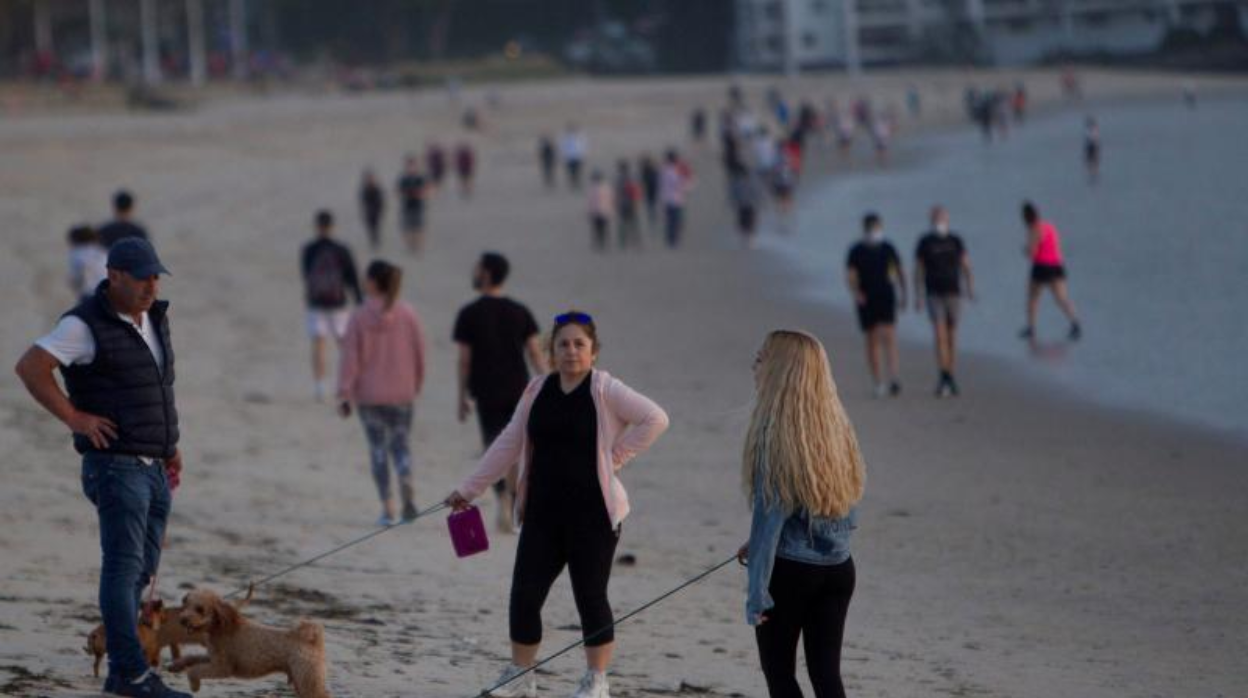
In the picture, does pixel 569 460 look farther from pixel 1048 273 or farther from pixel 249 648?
pixel 1048 273

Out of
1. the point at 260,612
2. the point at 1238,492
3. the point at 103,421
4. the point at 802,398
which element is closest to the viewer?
the point at 802,398

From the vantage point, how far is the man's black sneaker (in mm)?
6324

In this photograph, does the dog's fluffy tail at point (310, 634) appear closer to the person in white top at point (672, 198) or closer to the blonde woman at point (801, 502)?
the blonde woman at point (801, 502)

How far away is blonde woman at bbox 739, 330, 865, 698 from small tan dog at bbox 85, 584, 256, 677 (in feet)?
6.54

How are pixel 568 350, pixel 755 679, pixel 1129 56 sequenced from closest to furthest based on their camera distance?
pixel 568 350, pixel 755 679, pixel 1129 56

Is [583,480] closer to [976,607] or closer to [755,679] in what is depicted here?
[755,679]

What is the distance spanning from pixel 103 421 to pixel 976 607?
4.34 meters

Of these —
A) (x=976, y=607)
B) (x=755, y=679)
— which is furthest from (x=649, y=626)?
(x=976, y=607)

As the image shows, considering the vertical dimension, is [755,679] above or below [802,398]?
below

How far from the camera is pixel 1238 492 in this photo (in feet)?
37.8

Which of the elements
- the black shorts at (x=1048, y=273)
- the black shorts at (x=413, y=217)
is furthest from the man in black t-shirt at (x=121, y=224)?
the black shorts at (x=413, y=217)

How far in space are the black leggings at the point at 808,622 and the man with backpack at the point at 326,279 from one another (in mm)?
8631

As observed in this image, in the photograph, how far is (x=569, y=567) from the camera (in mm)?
6652

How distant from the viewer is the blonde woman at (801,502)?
5.68 m
